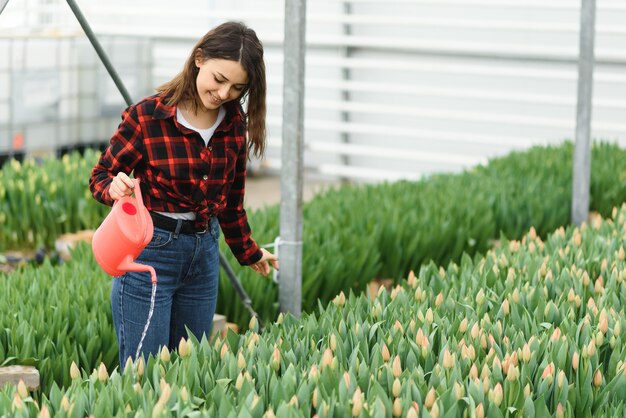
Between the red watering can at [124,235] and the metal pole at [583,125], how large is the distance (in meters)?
3.01

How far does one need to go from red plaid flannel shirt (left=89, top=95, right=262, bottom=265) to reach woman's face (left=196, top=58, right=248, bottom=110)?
0.34 ft

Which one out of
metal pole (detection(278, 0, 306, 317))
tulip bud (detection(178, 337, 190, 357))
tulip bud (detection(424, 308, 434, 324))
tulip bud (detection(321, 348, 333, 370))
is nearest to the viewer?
tulip bud (detection(321, 348, 333, 370))

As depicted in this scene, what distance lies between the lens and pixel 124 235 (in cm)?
289

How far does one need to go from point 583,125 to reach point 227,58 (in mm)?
2810

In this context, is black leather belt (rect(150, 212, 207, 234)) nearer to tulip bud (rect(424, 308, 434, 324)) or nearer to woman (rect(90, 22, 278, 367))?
woman (rect(90, 22, 278, 367))

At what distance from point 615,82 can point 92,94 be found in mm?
4119

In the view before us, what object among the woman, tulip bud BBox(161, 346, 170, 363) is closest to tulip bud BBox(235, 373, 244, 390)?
tulip bud BBox(161, 346, 170, 363)

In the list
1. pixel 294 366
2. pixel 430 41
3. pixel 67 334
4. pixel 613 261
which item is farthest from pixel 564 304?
pixel 430 41

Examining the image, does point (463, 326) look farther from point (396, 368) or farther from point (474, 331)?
point (396, 368)

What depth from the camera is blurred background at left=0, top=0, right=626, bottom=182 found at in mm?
8453

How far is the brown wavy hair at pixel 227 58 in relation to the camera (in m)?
3.07

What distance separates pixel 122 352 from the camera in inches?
126

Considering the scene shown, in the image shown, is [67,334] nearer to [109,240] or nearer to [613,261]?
[109,240]

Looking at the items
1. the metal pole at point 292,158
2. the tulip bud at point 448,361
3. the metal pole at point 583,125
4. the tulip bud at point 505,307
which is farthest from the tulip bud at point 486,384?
the metal pole at point 583,125
